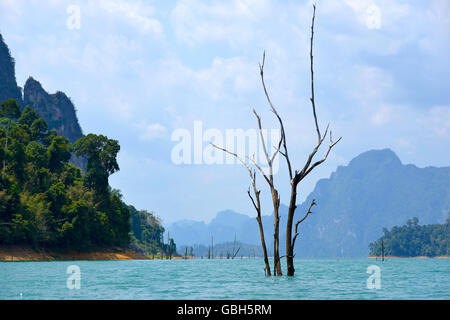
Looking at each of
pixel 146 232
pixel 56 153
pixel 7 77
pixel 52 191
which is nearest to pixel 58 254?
pixel 52 191

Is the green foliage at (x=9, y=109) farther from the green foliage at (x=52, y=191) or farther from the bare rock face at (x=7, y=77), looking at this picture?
the bare rock face at (x=7, y=77)

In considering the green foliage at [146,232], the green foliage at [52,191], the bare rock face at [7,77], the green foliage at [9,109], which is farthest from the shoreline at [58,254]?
the bare rock face at [7,77]

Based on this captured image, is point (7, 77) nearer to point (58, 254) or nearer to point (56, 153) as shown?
point (56, 153)

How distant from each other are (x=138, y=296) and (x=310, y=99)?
1352 centimetres

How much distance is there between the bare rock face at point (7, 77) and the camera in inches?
6649

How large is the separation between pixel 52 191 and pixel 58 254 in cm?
1013

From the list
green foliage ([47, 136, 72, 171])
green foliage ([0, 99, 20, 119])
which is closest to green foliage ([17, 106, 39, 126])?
green foliage ([0, 99, 20, 119])

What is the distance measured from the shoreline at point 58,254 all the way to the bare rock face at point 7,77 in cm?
8493

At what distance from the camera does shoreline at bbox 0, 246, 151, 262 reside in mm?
72750

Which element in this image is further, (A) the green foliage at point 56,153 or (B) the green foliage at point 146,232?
(B) the green foliage at point 146,232

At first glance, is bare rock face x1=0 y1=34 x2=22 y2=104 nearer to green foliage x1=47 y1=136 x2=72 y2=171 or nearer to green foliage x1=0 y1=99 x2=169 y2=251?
green foliage x1=0 y1=99 x2=169 y2=251

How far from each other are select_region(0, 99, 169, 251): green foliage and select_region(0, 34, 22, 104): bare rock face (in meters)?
67.1

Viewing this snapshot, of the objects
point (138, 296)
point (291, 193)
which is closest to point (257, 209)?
point (291, 193)
